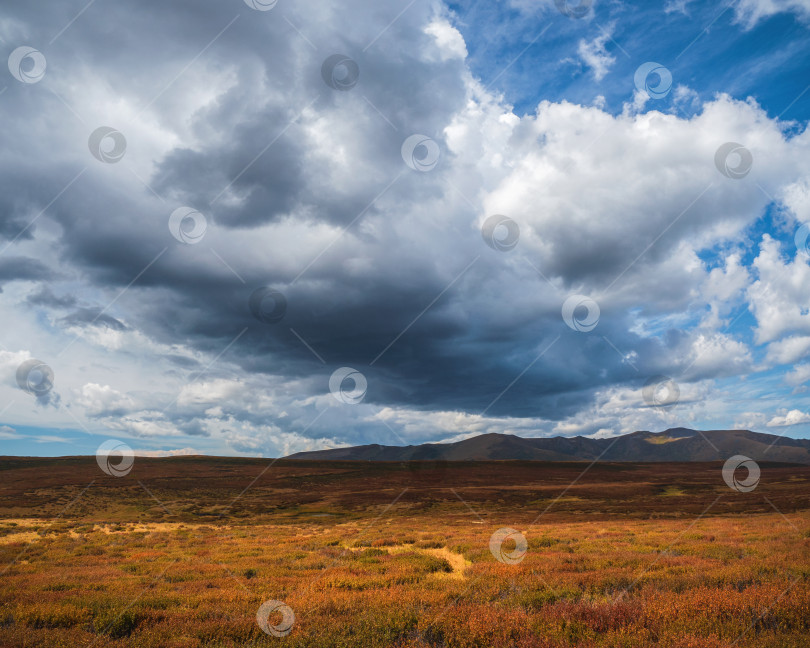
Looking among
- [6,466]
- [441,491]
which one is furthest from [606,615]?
[6,466]

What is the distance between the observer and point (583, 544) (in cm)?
1869

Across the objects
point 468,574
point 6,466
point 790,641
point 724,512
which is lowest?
point 6,466

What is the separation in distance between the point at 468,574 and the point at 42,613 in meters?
10.2

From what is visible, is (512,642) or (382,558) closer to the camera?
(512,642)

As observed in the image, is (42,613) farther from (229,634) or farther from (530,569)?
(530,569)

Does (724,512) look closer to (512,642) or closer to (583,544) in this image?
(583,544)

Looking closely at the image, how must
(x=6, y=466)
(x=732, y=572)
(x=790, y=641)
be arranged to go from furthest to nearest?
1. (x=6, y=466)
2. (x=732, y=572)
3. (x=790, y=641)

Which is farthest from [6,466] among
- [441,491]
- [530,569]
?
[530,569]

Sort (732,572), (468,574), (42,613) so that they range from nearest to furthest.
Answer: (42,613) < (732,572) < (468,574)

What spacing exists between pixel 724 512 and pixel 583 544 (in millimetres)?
25962

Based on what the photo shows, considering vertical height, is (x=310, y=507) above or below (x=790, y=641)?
below

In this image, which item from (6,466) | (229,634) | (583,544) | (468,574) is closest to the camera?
(229,634)

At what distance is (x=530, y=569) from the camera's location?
12750 mm

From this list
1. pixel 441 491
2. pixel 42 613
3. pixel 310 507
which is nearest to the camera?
pixel 42 613
